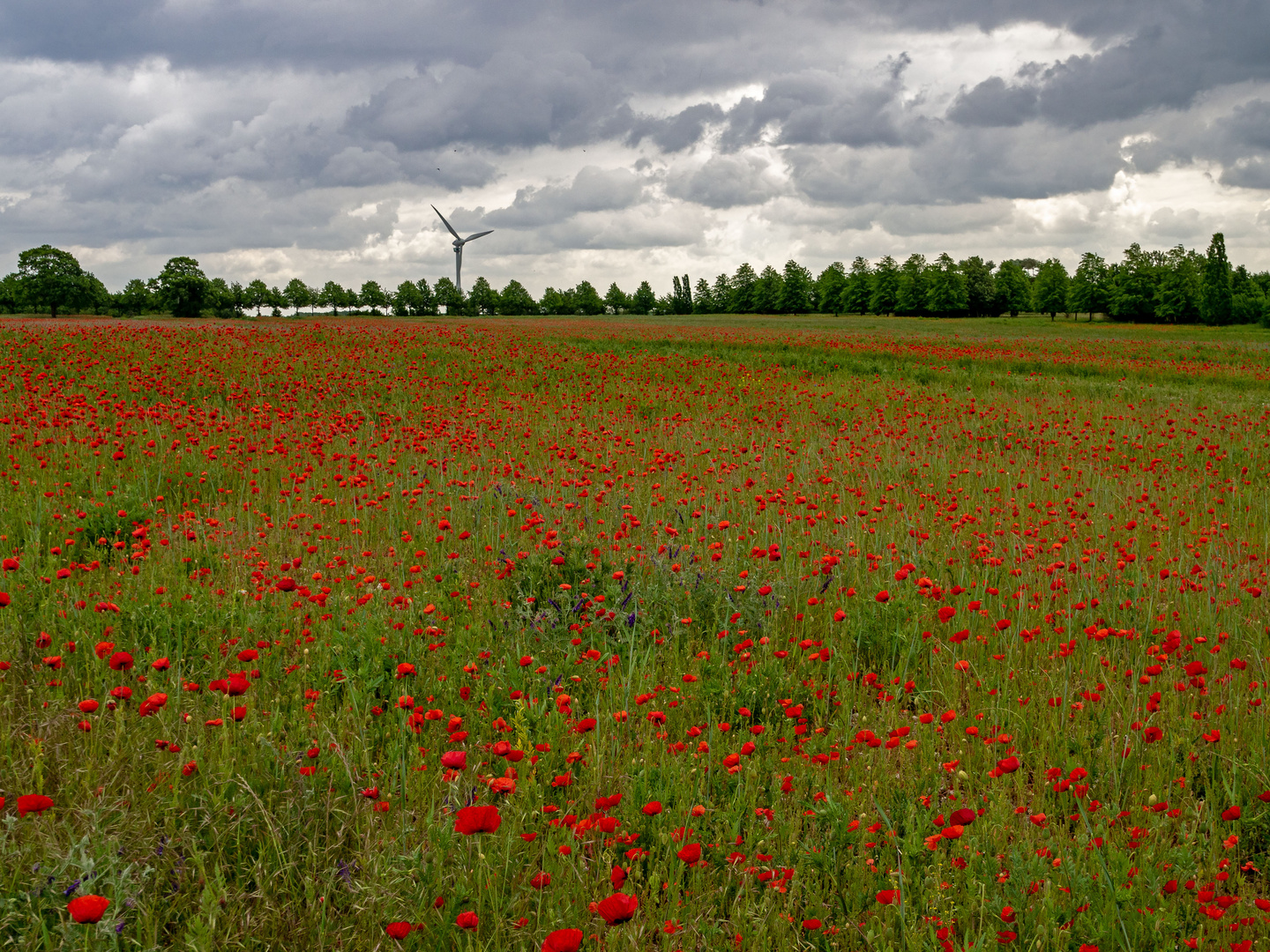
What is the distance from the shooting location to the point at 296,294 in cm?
11494

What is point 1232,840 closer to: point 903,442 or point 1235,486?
point 1235,486

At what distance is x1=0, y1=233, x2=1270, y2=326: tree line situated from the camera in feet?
242

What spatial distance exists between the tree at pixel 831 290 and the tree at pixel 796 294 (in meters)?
1.89


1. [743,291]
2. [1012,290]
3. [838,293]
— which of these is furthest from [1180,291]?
[743,291]

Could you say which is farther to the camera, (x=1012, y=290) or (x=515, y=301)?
(x=515, y=301)

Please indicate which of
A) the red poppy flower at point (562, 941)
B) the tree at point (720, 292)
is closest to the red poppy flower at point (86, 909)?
the red poppy flower at point (562, 941)

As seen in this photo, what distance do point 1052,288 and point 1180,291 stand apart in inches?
583

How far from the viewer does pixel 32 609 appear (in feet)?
11.9

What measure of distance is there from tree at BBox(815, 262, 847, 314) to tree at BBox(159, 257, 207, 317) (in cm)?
7748

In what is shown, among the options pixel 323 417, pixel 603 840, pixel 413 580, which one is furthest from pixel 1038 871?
pixel 323 417

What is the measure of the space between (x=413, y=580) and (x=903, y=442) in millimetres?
6969

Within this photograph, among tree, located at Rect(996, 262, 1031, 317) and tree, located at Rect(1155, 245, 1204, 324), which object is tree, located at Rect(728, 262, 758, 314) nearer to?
tree, located at Rect(996, 262, 1031, 317)

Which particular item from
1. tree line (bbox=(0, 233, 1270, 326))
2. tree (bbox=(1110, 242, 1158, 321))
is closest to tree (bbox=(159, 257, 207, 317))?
tree line (bbox=(0, 233, 1270, 326))

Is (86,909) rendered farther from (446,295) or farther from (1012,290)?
(446,295)
